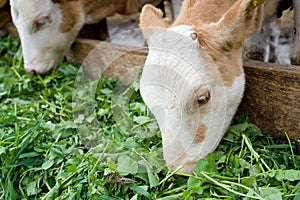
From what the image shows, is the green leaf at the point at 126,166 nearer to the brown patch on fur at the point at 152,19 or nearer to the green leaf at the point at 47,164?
the green leaf at the point at 47,164

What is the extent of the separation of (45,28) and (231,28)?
5.60ft

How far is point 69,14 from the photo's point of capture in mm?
3287

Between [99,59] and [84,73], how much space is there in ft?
0.41

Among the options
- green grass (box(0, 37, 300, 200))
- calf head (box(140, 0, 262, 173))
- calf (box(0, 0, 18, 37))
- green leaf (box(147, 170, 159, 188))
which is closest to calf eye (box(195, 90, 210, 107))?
calf head (box(140, 0, 262, 173))

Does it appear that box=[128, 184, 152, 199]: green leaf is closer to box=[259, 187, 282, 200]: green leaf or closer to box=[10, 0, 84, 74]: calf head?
box=[259, 187, 282, 200]: green leaf

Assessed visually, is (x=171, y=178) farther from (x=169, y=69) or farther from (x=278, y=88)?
(x=278, y=88)

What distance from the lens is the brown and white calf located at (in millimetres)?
3094

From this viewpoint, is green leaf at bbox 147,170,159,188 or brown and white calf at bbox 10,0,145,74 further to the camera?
brown and white calf at bbox 10,0,145,74

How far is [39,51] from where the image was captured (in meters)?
3.20

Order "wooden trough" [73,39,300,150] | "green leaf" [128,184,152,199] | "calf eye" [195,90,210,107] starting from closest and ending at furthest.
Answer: "green leaf" [128,184,152,199] → "calf eye" [195,90,210,107] → "wooden trough" [73,39,300,150]

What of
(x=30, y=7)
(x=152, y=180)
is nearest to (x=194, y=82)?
(x=152, y=180)

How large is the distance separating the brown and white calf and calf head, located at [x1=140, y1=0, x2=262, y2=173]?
56.4 inches

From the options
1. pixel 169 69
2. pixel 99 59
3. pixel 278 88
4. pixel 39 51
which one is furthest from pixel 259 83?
pixel 39 51

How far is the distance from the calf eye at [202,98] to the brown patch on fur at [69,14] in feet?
5.67
